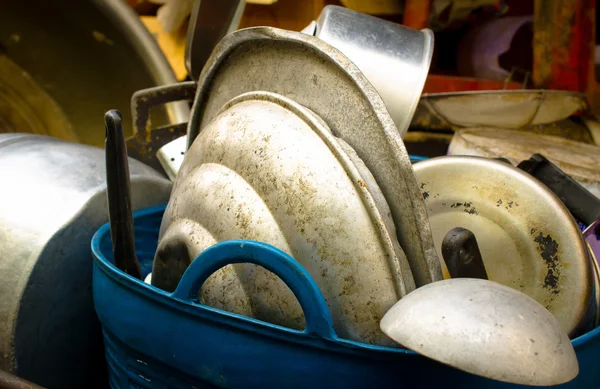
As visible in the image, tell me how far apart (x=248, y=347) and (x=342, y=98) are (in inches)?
10.1

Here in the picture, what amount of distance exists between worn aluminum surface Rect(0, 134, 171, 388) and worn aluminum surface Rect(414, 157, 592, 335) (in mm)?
473

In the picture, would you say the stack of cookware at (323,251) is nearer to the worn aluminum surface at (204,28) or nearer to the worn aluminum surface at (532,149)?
the worn aluminum surface at (532,149)

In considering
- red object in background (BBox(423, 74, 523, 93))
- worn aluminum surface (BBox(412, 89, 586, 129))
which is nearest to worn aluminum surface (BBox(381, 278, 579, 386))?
worn aluminum surface (BBox(412, 89, 586, 129))

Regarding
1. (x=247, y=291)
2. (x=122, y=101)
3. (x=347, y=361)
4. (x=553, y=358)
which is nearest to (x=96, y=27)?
(x=122, y=101)

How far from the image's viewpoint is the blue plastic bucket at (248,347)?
0.46 m

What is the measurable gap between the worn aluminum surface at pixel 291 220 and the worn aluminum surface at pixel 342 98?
0.02m

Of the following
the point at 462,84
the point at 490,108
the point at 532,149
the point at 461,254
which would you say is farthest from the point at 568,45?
the point at 461,254

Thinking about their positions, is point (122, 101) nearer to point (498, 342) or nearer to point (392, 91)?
point (392, 91)

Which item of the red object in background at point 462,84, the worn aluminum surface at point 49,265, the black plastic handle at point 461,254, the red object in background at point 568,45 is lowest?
the worn aluminum surface at point 49,265

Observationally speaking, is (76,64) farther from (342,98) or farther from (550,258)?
(550,258)

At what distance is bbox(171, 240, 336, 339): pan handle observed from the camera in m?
0.46

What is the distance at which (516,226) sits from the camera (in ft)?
2.08

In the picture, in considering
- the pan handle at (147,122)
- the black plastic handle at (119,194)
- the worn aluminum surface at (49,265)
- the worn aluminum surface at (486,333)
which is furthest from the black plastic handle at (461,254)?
the pan handle at (147,122)

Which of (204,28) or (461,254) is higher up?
(204,28)
